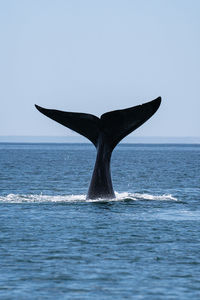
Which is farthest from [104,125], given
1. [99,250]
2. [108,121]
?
[99,250]

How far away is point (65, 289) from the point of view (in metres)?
12.4

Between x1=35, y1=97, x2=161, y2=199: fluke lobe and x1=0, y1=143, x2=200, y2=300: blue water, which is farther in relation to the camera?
x1=35, y1=97, x2=161, y2=199: fluke lobe

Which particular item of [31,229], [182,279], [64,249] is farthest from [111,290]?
[31,229]

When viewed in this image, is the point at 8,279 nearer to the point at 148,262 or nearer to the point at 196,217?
the point at 148,262

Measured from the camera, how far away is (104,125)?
21688 millimetres

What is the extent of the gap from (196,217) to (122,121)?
11.5 feet

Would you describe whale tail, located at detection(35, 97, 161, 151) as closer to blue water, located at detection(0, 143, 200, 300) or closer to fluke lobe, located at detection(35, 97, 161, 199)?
fluke lobe, located at detection(35, 97, 161, 199)

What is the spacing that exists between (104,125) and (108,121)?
0.22 metres

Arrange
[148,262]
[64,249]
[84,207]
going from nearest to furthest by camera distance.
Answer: [148,262] < [64,249] < [84,207]

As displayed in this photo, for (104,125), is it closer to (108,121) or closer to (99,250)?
(108,121)

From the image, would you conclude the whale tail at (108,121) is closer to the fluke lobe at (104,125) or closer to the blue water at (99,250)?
the fluke lobe at (104,125)

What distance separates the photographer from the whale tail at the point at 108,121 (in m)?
21.0

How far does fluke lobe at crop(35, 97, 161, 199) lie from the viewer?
2108 cm

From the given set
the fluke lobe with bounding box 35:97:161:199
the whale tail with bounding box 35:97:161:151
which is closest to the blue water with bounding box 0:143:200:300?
the fluke lobe with bounding box 35:97:161:199
